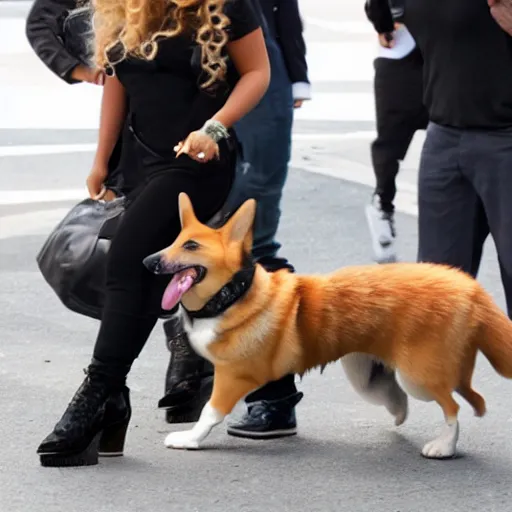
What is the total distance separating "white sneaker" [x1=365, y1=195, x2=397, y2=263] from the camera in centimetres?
854

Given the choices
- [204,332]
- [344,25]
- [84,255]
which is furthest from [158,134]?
[344,25]

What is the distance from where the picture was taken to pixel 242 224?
4.76 metres

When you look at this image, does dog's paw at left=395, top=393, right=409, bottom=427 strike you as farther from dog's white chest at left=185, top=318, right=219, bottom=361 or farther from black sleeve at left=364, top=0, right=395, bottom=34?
black sleeve at left=364, top=0, right=395, bottom=34

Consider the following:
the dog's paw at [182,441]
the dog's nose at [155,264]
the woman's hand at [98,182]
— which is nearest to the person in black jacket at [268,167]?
the dog's paw at [182,441]

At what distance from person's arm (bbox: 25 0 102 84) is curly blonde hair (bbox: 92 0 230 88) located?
1.12 m

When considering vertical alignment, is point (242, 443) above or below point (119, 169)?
below

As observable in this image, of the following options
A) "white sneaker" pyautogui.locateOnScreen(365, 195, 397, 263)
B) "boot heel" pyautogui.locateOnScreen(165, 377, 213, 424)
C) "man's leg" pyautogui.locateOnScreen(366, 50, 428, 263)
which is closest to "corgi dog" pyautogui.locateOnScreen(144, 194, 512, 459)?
"boot heel" pyautogui.locateOnScreen(165, 377, 213, 424)

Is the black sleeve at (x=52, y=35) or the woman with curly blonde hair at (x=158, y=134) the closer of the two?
the woman with curly blonde hair at (x=158, y=134)

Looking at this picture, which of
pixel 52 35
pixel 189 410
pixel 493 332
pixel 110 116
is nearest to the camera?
pixel 493 332

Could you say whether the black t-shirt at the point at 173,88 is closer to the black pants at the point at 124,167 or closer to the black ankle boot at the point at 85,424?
the black pants at the point at 124,167

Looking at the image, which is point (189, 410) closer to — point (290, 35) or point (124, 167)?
point (124, 167)

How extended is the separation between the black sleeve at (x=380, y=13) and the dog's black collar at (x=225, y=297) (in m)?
2.28

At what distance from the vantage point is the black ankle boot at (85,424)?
4.80 m

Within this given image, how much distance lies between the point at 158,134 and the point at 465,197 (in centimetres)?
108
